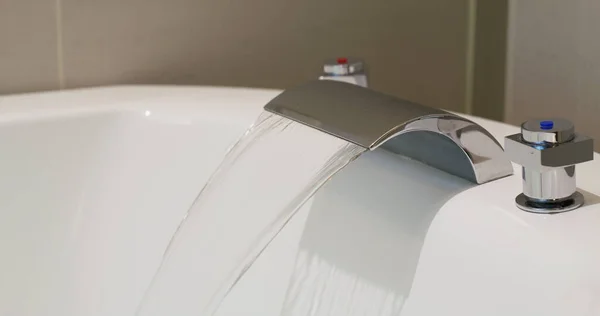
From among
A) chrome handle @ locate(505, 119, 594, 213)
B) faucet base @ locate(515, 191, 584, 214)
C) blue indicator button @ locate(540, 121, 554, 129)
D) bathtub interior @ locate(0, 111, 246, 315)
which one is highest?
blue indicator button @ locate(540, 121, 554, 129)

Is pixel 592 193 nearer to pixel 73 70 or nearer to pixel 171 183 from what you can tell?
pixel 171 183

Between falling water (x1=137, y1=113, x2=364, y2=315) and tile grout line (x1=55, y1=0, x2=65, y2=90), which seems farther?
tile grout line (x1=55, y1=0, x2=65, y2=90)

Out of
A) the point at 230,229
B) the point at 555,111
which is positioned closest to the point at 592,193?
the point at 230,229

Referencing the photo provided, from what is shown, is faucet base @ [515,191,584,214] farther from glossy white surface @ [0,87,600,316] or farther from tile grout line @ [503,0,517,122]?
tile grout line @ [503,0,517,122]

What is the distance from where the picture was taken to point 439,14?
3.93ft

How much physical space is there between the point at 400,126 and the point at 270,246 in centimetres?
24

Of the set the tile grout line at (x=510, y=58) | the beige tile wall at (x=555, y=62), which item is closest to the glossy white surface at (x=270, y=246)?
the beige tile wall at (x=555, y=62)

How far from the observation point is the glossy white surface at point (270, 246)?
0.50 metres

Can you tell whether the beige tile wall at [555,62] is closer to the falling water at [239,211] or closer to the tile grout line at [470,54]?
the tile grout line at [470,54]

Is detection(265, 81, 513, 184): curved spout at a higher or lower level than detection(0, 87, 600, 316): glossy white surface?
higher

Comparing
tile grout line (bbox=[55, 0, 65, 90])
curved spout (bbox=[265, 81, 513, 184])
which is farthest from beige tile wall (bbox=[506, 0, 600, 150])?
tile grout line (bbox=[55, 0, 65, 90])

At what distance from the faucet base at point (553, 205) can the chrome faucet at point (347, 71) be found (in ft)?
1.01

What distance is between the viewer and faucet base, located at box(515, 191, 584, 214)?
0.52m

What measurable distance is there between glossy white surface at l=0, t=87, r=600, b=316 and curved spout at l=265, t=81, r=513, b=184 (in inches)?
0.6
